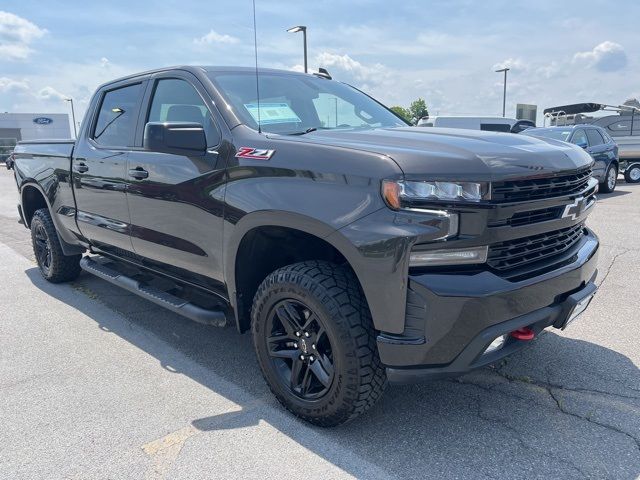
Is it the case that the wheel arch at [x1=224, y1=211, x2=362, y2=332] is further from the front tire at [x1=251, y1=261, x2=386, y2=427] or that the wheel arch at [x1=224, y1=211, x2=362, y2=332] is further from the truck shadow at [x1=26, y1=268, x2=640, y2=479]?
the truck shadow at [x1=26, y1=268, x2=640, y2=479]

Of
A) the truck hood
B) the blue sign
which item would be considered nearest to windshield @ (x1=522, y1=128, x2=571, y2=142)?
the truck hood

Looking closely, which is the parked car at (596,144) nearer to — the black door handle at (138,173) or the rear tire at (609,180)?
the rear tire at (609,180)

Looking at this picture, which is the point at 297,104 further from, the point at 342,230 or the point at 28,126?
the point at 28,126

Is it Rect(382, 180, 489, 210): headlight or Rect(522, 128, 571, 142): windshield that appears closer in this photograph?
Rect(382, 180, 489, 210): headlight

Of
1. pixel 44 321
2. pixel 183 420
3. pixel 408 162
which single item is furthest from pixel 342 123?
pixel 44 321

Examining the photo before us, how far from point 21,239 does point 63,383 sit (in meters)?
5.99

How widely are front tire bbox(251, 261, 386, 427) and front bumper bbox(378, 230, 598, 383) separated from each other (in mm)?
168

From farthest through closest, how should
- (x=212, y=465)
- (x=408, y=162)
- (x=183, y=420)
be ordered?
(x=183, y=420) < (x=212, y=465) < (x=408, y=162)

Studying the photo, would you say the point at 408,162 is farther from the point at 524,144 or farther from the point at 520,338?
the point at 520,338

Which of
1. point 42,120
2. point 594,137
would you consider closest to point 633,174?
point 594,137

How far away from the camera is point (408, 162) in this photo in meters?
2.31

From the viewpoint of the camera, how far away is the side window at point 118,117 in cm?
408

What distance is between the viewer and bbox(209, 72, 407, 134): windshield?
3232 millimetres

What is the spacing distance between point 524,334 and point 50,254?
192 inches
